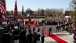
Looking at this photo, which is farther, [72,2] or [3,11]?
[72,2]

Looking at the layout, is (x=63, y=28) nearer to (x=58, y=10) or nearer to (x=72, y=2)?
(x=72, y=2)

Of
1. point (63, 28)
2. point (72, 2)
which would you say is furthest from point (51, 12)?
point (72, 2)

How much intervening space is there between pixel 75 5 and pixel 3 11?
18.0m

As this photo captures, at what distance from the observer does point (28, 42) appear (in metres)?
16.5

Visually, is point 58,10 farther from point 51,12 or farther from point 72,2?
point 72,2

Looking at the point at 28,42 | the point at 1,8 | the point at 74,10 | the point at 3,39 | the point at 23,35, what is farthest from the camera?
the point at 74,10

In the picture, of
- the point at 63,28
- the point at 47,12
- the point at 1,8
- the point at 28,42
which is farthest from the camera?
the point at 47,12

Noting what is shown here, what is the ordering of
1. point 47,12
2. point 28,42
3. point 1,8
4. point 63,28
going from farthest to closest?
point 47,12, point 63,28, point 28,42, point 1,8

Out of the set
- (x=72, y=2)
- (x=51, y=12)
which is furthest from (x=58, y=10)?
(x=72, y=2)

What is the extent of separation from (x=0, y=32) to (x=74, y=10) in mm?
19291

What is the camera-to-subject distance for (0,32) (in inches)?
461

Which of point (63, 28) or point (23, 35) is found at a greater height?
point (23, 35)

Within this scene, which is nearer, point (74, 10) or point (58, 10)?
point (74, 10)

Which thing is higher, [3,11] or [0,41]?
[3,11]
